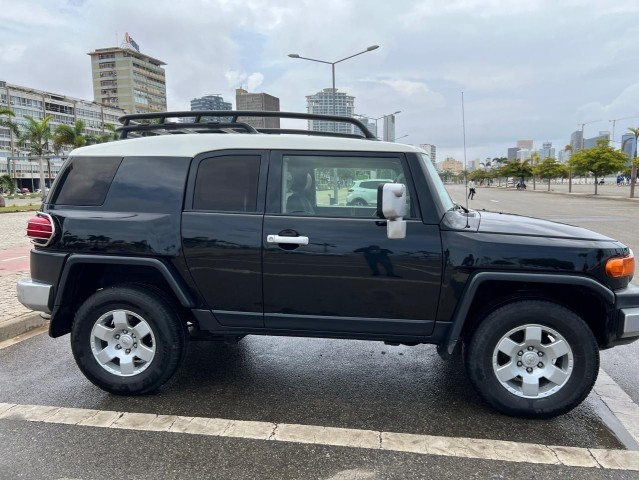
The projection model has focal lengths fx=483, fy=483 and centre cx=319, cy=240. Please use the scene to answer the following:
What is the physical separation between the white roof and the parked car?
0.23 meters

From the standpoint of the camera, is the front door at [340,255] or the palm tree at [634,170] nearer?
the front door at [340,255]

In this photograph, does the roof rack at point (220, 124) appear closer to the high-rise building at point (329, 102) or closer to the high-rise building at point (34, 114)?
the high-rise building at point (329, 102)

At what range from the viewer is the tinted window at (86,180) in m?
3.64

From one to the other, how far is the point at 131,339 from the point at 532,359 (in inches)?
113

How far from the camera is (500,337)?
3.23 metres

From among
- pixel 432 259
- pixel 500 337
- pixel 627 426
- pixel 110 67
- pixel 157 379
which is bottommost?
pixel 627 426

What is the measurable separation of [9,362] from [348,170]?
349 cm

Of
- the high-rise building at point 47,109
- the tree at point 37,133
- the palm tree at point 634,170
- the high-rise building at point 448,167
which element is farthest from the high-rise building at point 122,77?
the high-rise building at point 448,167

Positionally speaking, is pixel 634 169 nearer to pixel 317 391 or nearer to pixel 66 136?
pixel 317 391

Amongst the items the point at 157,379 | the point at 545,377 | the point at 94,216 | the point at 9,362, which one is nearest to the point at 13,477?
the point at 157,379

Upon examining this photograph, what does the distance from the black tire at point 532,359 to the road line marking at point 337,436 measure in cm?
34

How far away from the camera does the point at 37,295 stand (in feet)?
12.0

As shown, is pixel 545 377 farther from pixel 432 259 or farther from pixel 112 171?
pixel 112 171

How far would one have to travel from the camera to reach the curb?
4.93 metres
